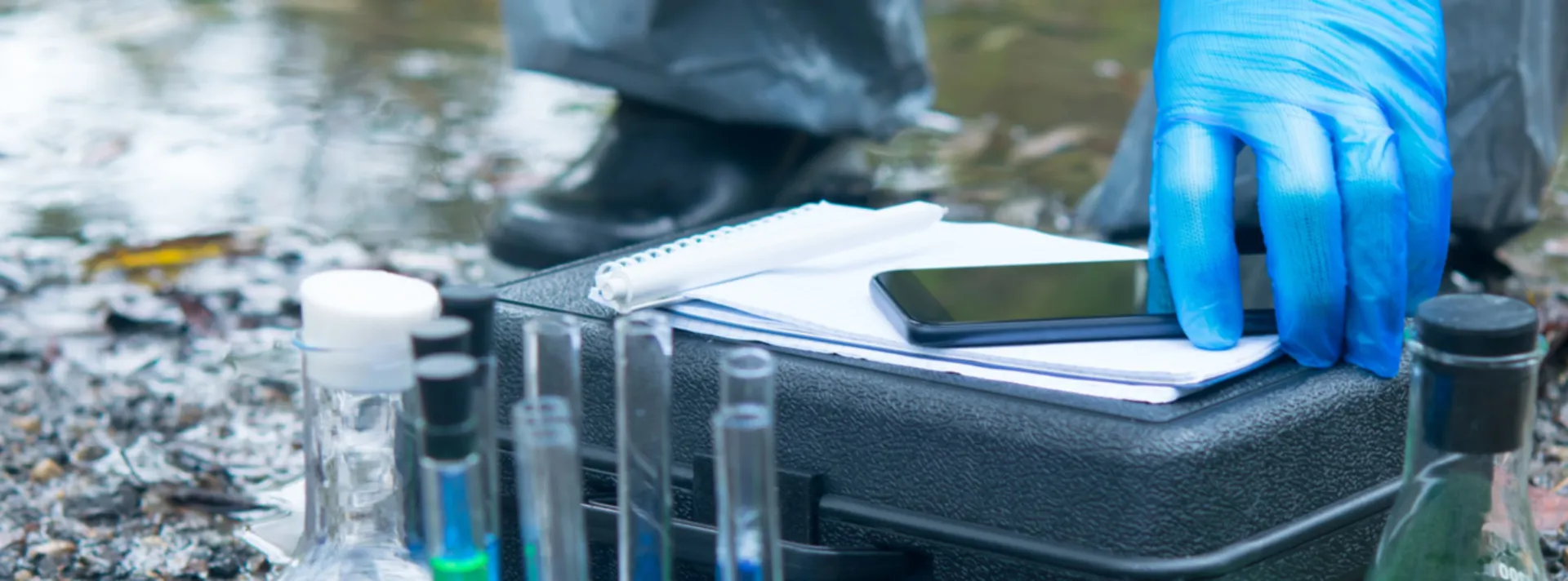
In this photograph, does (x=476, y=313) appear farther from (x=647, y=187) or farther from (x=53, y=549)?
(x=647, y=187)

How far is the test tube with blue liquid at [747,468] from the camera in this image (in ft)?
1.89

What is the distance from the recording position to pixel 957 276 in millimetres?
923

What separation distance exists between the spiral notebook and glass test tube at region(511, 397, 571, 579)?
0.88ft

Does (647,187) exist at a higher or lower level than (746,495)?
lower

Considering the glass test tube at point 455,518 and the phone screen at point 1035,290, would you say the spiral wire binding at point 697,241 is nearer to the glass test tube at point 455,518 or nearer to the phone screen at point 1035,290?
the phone screen at point 1035,290

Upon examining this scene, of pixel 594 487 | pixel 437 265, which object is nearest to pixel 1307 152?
pixel 594 487

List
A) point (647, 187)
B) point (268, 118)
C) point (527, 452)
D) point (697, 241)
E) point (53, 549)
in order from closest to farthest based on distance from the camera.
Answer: point (527, 452)
point (697, 241)
point (53, 549)
point (647, 187)
point (268, 118)

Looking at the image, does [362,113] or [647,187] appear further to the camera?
[362,113]

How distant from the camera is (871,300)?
3.00 feet

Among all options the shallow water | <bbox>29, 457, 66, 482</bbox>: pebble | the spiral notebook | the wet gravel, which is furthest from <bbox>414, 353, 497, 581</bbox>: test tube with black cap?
the shallow water

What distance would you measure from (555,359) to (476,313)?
0.05 meters

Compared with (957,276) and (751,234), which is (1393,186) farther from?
(751,234)

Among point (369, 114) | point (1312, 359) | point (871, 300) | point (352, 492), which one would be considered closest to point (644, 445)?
point (352, 492)

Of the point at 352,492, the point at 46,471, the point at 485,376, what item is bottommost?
the point at 46,471
